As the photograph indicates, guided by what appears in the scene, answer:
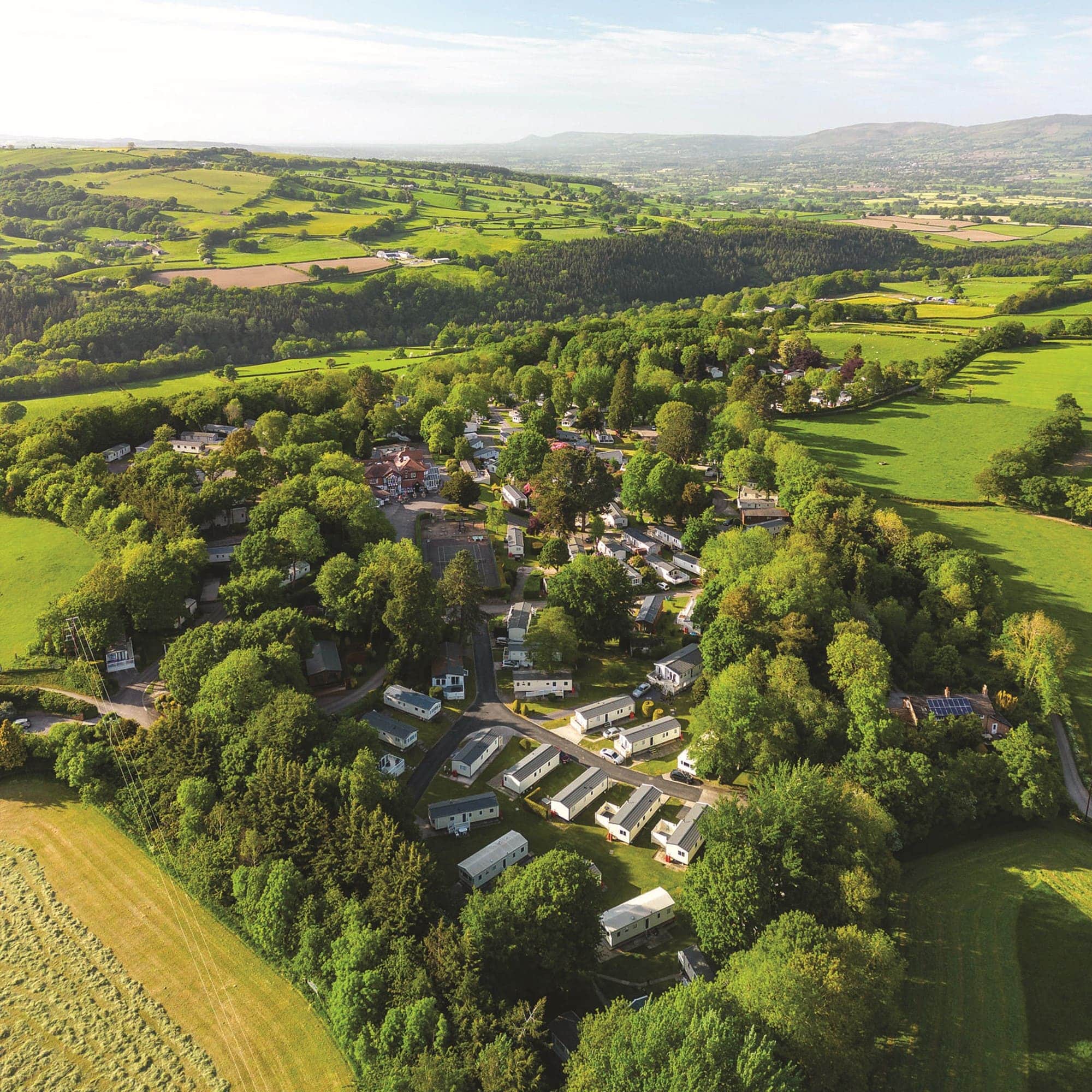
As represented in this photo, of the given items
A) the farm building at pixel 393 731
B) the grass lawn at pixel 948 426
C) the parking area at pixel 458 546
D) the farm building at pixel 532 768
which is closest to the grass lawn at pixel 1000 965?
the farm building at pixel 532 768

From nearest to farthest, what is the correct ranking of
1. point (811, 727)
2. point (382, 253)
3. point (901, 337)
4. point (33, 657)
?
point (811, 727) < point (33, 657) < point (901, 337) < point (382, 253)

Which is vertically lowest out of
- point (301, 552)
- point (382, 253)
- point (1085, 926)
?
point (1085, 926)

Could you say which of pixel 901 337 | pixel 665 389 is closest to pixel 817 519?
pixel 665 389

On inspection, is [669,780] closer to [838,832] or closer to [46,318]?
[838,832]

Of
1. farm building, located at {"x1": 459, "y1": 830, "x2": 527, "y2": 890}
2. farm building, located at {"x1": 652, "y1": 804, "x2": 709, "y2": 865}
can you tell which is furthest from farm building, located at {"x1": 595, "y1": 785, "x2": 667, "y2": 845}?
farm building, located at {"x1": 459, "y1": 830, "x2": 527, "y2": 890}

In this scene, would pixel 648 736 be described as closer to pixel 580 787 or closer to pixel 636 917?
pixel 580 787

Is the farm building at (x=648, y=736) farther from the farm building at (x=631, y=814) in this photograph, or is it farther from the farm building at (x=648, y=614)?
the farm building at (x=648, y=614)

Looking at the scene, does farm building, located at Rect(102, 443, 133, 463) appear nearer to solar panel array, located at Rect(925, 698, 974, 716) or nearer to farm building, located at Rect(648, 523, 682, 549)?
farm building, located at Rect(648, 523, 682, 549)
